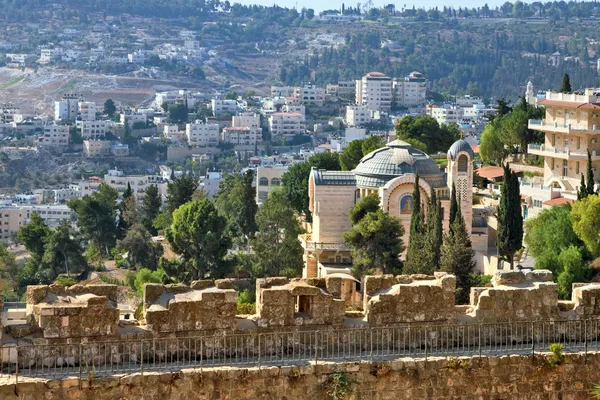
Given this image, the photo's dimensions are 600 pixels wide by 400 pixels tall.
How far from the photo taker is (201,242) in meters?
46.6

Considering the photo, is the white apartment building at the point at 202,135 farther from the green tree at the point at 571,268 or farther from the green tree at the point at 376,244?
the green tree at the point at 571,268

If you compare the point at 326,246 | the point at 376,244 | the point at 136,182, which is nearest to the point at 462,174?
the point at 326,246

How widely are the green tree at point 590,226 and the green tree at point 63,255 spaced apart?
2906cm

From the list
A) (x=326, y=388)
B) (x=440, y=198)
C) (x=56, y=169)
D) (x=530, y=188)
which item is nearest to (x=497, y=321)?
(x=326, y=388)

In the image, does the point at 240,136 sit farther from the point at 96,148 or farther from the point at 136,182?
the point at 136,182

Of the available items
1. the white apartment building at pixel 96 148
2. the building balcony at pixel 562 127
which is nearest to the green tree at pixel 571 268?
the building balcony at pixel 562 127

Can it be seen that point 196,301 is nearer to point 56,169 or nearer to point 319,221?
point 319,221

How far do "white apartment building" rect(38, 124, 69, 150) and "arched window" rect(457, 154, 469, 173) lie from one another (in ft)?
473

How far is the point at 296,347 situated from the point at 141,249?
44355 millimetres

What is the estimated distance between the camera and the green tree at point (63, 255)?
60.2m

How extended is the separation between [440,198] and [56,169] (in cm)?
13590

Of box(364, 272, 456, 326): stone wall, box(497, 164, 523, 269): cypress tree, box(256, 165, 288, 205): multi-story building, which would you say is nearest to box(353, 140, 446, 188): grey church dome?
box(497, 164, 523, 269): cypress tree

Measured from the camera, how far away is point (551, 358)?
540 inches

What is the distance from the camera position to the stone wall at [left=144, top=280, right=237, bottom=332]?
43.4 feet
